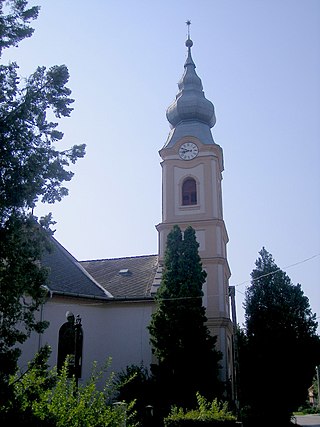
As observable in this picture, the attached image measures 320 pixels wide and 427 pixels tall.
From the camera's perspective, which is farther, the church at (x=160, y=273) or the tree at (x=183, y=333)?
the church at (x=160, y=273)

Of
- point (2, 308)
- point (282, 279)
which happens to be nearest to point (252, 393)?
point (282, 279)

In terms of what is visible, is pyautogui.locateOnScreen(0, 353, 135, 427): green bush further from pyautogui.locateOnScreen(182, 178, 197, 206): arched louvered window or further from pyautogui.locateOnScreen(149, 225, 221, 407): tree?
pyautogui.locateOnScreen(182, 178, 197, 206): arched louvered window

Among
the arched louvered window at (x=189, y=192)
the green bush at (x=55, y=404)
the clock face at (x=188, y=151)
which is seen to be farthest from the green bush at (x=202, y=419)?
the clock face at (x=188, y=151)

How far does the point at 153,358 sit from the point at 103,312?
11.1 feet

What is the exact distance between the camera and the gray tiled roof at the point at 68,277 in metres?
24.9

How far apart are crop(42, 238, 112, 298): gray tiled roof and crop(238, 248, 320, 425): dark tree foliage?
1030 centimetres

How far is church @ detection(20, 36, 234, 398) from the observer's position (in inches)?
1000

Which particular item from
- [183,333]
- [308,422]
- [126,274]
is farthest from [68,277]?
[308,422]

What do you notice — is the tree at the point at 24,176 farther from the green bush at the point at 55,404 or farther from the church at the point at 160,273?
the church at the point at 160,273

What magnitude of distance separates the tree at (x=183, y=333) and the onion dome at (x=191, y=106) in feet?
28.9

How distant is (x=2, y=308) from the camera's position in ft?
35.8

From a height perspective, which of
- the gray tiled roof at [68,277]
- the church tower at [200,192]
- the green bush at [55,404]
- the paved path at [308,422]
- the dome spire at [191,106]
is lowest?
the paved path at [308,422]

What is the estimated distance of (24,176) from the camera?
11.3m

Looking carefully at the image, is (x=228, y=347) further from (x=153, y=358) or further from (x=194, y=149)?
(x=194, y=149)
